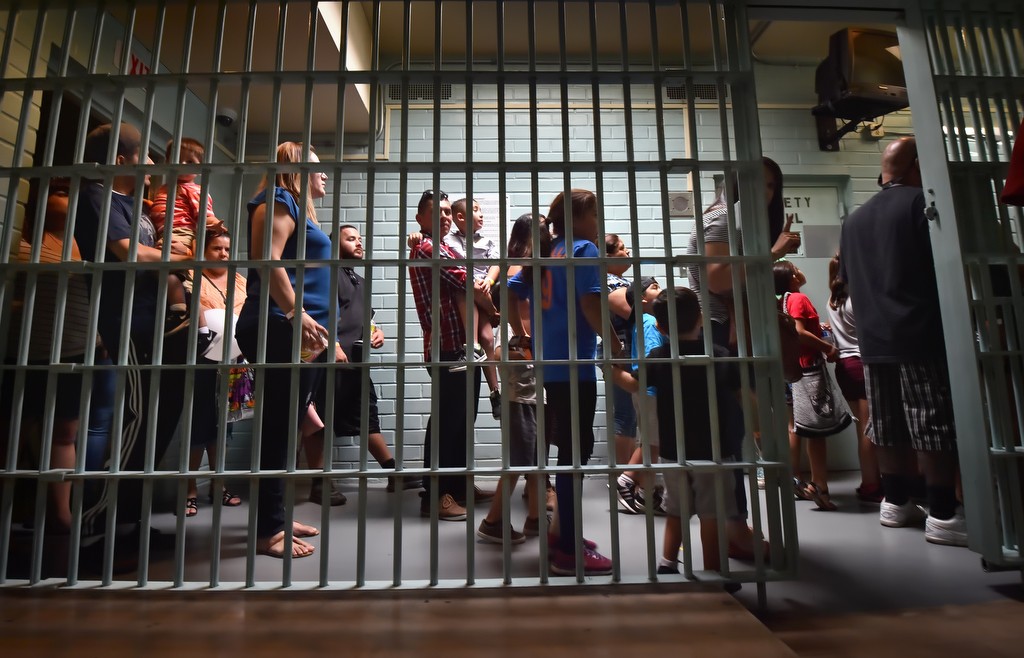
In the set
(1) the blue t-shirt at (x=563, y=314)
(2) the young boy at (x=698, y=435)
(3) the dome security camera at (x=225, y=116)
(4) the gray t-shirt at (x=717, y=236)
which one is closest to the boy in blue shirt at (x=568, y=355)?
(1) the blue t-shirt at (x=563, y=314)

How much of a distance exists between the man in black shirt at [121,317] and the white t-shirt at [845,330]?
379 cm

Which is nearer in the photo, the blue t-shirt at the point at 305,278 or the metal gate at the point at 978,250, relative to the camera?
the metal gate at the point at 978,250

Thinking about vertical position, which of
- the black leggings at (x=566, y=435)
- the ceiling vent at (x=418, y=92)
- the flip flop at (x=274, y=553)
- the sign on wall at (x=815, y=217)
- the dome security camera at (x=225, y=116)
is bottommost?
the flip flop at (x=274, y=553)

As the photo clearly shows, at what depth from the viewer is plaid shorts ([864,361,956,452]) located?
234cm

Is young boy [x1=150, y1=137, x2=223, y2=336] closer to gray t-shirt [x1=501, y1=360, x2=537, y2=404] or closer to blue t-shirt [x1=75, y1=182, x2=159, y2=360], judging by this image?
blue t-shirt [x1=75, y1=182, x2=159, y2=360]

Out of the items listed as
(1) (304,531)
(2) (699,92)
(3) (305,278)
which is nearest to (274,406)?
(3) (305,278)

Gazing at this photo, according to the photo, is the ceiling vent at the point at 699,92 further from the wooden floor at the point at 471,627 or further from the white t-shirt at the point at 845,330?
the wooden floor at the point at 471,627


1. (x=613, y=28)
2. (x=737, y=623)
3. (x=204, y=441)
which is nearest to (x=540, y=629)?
(x=737, y=623)

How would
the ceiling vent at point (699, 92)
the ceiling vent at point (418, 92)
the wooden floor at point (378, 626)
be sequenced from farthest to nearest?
the ceiling vent at point (699, 92) → the ceiling vent at point (418, 92) → the wooden floor at point (378, 626)

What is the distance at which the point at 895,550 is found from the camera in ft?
7.43

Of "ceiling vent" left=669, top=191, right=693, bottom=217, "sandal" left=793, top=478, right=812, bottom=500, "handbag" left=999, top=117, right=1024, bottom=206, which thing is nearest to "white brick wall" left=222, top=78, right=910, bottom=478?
"ceiling vent" left=669, top=191, right=693, bottom=217

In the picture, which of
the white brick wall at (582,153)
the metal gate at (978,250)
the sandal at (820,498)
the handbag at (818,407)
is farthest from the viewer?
the white brick wall at (582,153)

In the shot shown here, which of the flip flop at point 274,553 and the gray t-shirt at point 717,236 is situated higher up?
the gray t-shirt at point 717,236

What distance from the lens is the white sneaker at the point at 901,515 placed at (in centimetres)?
262
